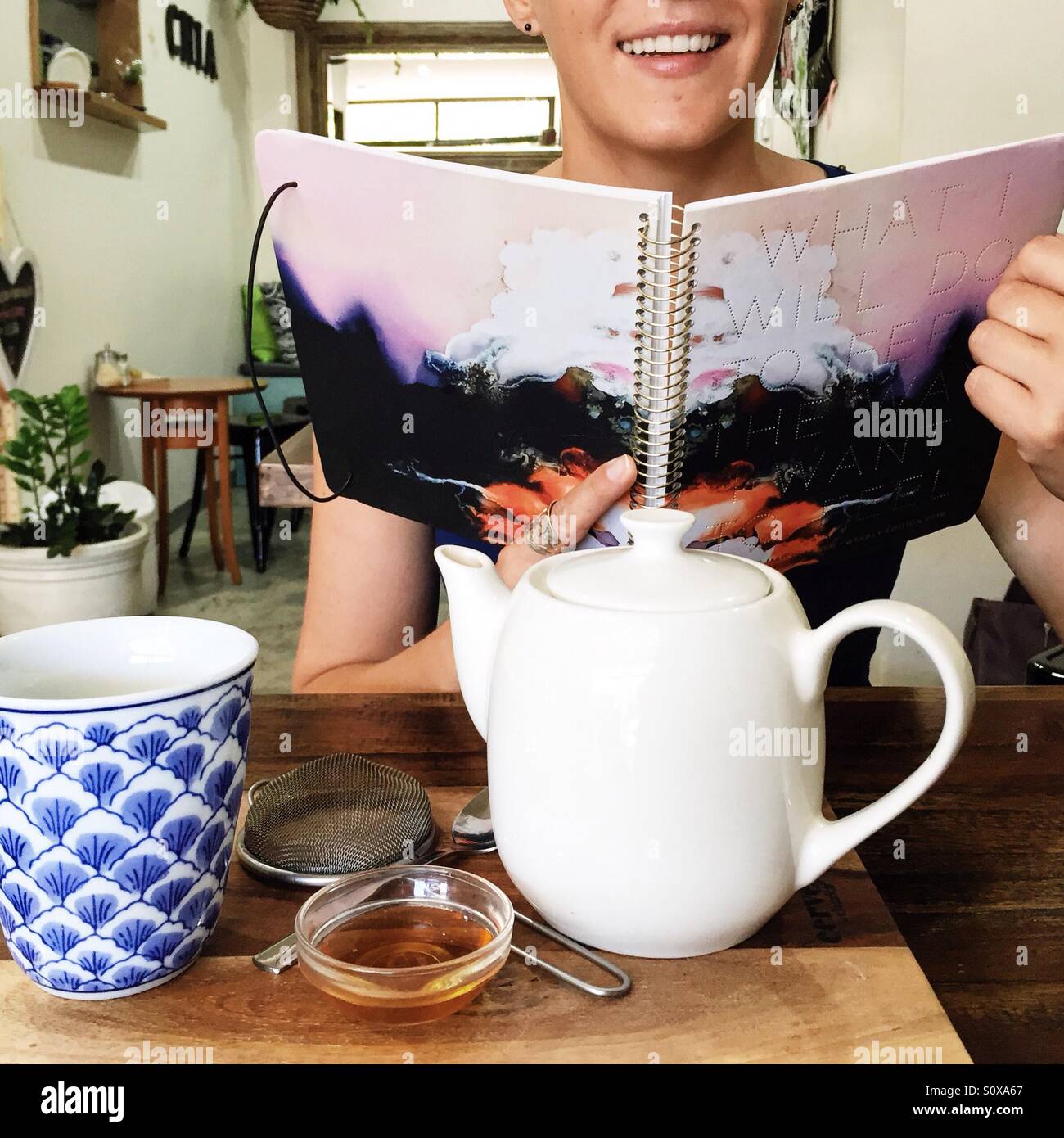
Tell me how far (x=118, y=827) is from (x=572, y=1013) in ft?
0.61

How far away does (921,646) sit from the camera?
0.42 meters

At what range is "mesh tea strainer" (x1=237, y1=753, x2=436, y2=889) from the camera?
0.52m

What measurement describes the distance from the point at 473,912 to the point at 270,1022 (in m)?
0.10

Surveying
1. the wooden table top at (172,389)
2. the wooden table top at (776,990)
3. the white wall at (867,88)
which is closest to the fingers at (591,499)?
the wooden table top at (776,990)

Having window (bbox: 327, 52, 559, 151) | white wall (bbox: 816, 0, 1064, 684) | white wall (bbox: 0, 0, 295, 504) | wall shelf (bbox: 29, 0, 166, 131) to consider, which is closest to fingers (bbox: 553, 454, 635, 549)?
white wall (bbox: 816, 0, 1064, 684)

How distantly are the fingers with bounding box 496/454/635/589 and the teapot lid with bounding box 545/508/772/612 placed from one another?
A: 0.22 metres

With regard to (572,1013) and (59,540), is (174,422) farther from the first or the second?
(572,1013)

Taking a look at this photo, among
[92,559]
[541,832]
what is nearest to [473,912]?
[541,832]

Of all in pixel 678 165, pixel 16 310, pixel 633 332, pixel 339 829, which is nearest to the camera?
pixel 339 829

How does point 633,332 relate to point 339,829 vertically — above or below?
above

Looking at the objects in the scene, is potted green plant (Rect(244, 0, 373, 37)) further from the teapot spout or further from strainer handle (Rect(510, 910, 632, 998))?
strainer handle (Rect(510, 910, 632, 998))

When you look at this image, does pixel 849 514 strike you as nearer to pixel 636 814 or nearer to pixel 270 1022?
pixel 636 814

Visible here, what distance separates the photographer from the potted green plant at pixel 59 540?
2.66m

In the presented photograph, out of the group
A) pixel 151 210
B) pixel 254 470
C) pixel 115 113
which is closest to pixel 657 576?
pixel 115 113
